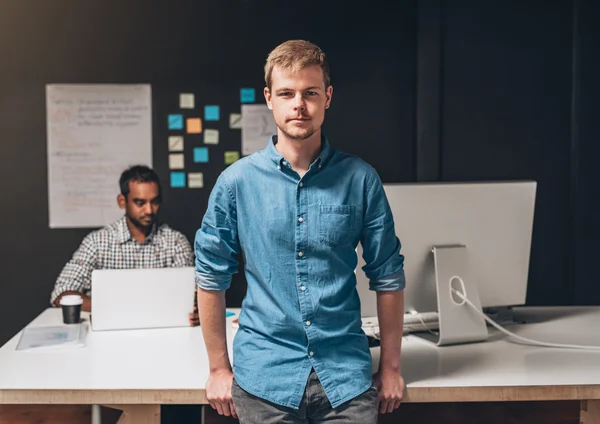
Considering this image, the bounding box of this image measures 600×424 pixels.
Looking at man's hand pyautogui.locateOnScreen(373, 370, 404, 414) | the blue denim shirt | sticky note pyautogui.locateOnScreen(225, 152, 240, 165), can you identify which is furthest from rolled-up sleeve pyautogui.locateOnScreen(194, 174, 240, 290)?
sticky note pyautogui.locateOnScreen(225, 152, 240, 165)

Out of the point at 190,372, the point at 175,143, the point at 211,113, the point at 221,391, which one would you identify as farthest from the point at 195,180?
the point at 221,391

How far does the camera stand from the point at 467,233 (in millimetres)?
2385

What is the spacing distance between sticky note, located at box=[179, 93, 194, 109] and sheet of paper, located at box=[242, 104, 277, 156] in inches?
11.1

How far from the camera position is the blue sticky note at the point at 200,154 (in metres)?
4.00

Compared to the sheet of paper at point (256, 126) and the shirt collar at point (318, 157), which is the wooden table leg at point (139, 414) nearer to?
the shirt collar at point (318, 157)

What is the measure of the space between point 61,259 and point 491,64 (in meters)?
2.57

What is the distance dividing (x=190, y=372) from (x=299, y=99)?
0.84 metres

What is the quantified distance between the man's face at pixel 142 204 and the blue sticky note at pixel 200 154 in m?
0.38

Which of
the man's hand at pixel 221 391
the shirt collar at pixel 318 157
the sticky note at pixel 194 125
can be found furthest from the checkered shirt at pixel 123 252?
→ the shirt collar at pixel 318 157

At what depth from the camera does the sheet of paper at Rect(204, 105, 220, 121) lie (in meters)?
3.99

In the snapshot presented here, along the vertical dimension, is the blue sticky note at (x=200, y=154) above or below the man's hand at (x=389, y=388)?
above

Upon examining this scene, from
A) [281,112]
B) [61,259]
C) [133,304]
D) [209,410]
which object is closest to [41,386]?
[209,410]

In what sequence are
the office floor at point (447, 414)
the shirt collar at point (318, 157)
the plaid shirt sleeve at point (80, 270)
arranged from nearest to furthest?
the shirt collar at point (318, 157) < the office floor at point (447, 414) < the plaid shirt sleeve at point (80, 270)

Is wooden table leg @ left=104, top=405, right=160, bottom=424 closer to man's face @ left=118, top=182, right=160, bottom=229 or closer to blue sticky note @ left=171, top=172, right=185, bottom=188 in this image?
man's face @ left=118, top=182, right=160, bottom=229
